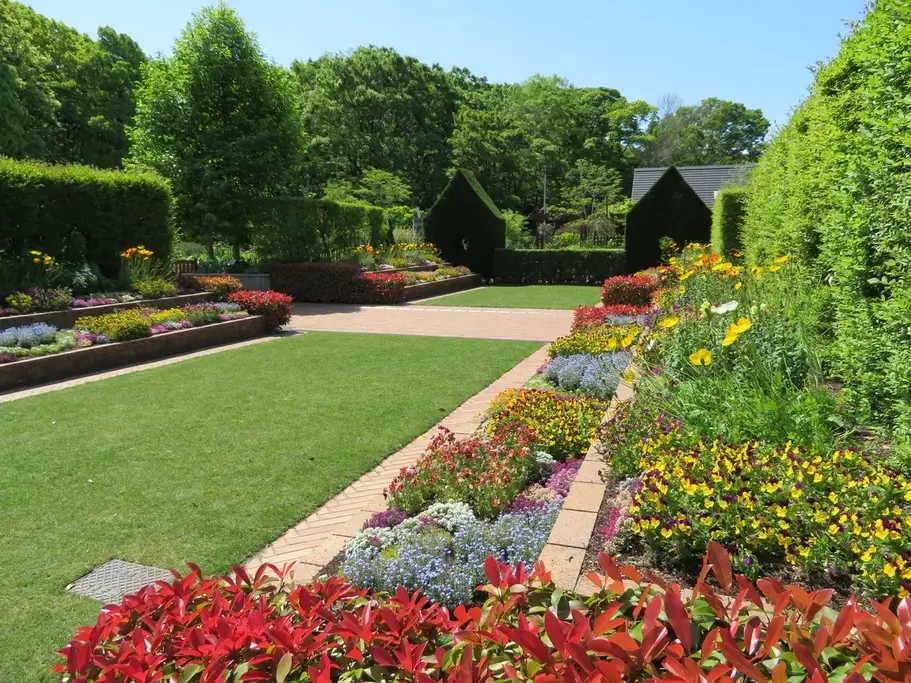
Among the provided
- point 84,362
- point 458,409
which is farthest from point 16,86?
point 458,409

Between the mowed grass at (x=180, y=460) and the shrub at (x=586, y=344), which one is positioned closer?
the mowed grass at (x=180, y=460)

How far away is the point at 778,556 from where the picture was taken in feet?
8.48

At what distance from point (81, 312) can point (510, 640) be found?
36.9ft

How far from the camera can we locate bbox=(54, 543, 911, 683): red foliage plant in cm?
141

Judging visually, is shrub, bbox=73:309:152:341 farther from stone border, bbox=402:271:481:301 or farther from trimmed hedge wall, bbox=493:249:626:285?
trimmed hedge wall, bbox=493:249:626:285

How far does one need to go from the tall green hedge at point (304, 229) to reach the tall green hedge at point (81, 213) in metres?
4.98

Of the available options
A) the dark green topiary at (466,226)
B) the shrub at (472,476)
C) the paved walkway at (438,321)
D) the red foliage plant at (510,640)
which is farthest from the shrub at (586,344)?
the dark green topiary at (466,226)

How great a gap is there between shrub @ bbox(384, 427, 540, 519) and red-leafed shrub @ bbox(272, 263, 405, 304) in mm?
13735

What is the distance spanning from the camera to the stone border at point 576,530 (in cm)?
245

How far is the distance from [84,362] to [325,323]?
5719 millimetres

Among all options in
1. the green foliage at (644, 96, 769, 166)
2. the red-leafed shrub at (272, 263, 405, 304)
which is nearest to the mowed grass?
the red-leafed shrub at (272, 263, 405, 304)

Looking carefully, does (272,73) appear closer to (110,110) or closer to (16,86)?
(16,86)

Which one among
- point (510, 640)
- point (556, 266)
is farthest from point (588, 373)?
point (556, 266)

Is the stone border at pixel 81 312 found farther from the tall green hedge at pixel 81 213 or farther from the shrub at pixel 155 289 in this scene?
the tall green hedge at pixel 81 213
